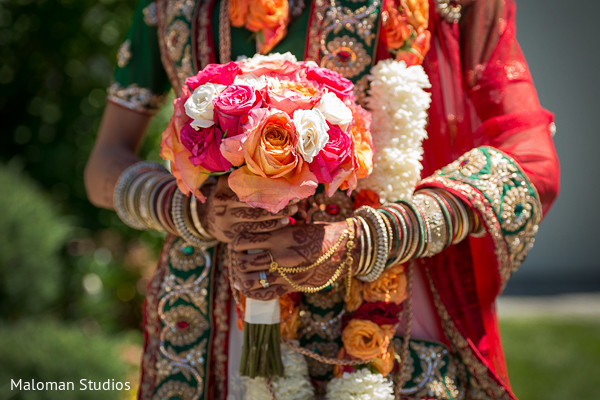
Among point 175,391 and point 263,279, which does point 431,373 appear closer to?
point 263,279

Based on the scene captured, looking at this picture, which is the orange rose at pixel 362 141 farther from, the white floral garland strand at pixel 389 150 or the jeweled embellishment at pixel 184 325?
the jeweled embellishment at pixel 184 325

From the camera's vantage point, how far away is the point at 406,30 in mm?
1427

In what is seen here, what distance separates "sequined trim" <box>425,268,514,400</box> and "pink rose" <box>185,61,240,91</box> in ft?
2.33

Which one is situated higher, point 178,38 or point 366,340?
point 178,38

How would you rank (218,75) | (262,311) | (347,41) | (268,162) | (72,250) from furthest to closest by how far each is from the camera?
1. (72,250)
2. (347,41)
3. (262,311)
4. (218,75)
5. (268,162)

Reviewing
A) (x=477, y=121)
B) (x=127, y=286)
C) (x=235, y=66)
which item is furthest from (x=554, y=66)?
(x=235, y=66)

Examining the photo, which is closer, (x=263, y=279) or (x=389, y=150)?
(x=263, y=279)

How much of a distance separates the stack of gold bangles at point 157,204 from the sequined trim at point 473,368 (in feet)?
1.92

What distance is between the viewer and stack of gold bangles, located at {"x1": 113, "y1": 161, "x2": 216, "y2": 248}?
1.44 metres

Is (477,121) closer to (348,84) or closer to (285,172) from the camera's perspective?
(348,84)

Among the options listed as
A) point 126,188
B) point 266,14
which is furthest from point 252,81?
point 126,188

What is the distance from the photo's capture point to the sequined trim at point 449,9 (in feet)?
4.84

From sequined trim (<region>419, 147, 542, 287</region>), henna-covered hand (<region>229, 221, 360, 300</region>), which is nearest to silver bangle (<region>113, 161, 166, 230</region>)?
henna-covered hand (<region>229, 221, 360, 300</region>)

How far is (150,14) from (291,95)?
677 millimetres
